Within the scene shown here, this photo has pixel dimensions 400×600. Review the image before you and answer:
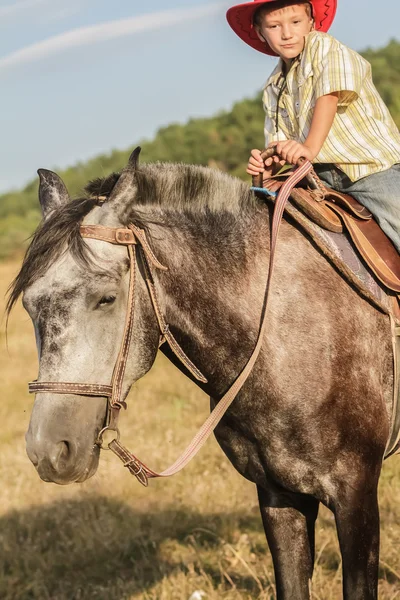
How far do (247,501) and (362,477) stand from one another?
328 cm

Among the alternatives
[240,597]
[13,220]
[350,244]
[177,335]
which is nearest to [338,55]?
[350,244]

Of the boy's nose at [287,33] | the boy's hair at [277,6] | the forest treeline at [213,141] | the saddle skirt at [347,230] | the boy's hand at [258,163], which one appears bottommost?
the forest treeline at [213,141]

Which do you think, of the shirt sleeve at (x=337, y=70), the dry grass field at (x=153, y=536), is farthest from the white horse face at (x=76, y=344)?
the dry grass field at (x=153, y=536)

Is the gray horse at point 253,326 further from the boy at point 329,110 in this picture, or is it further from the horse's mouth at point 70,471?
the boy at point 329,110

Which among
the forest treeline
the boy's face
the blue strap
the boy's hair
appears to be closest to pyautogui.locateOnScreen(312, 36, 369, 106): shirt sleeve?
the boy's face

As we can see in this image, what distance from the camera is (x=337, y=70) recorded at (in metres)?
3.62

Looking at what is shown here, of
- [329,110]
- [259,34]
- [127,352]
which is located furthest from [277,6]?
[127,352]

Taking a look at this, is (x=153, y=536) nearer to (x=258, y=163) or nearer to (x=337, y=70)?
(x=258, y=163)

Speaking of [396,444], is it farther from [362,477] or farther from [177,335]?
[177,335]

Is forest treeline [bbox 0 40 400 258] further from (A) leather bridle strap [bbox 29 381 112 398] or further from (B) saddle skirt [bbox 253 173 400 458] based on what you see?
(A) leather bridle strap [bbox 29 381 112 398]

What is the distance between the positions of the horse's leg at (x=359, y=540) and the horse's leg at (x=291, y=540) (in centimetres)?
41

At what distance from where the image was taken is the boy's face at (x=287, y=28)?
12.5 feet

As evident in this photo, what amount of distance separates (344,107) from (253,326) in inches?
45.6

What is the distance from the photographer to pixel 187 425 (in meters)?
8.57
